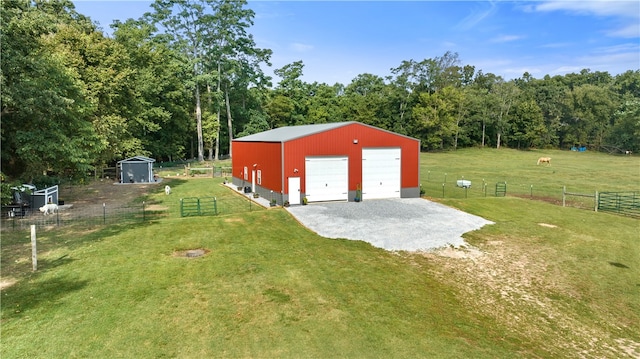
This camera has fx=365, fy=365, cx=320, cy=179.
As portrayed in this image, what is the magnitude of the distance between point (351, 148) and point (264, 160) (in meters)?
6.36

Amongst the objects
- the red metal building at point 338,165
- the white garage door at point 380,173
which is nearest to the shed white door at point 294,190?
the red metal building at point 338,165

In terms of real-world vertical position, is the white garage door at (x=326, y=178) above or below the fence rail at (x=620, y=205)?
above

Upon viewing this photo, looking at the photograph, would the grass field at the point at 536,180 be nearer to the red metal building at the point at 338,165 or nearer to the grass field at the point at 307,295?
the red metal building at the point at 338,165

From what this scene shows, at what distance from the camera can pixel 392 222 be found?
1972cm

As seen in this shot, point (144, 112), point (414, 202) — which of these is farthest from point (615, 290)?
point (144, 112)

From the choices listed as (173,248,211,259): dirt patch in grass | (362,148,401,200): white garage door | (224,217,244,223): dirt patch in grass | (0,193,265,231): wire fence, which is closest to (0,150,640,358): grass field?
(173,248,211,259): dirt patch in grass

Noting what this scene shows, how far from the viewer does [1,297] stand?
1042cm

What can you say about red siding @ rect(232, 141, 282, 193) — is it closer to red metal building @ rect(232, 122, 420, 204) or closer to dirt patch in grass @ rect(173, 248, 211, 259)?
red metal building @ rect(232, 122, 420, 204)

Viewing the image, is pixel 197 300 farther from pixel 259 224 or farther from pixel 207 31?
pixel 207 31

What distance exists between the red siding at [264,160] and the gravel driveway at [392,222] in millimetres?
2764

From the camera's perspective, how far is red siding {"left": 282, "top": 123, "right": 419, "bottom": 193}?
23547 mm

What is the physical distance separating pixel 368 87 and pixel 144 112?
214 ft

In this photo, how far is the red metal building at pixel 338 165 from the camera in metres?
23.5

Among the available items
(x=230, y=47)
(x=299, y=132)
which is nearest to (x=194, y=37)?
(x=230, y=47)
